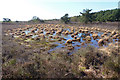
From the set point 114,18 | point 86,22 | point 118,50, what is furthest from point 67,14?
point 118,50

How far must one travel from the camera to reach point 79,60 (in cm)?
573

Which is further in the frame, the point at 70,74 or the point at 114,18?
the point at 114,18

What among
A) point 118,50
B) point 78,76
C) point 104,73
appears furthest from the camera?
point 118,50

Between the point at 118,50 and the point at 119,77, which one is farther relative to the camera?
the point at 118,50

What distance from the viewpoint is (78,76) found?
13.5ft

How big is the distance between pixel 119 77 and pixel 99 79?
31.1 inches

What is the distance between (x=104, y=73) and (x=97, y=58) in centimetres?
153

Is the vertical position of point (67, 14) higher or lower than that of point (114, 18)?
higher

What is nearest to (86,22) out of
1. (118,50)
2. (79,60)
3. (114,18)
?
(114,18)

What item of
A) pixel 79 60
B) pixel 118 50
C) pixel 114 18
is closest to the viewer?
pixel 79 60

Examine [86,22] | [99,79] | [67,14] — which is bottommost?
[99,79]

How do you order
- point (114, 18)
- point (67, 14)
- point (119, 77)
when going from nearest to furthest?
point (119, 77) → point (114, 18) → point (67, 14)

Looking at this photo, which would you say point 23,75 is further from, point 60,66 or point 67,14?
point 67,14

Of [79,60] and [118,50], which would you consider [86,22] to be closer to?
[118,50]
